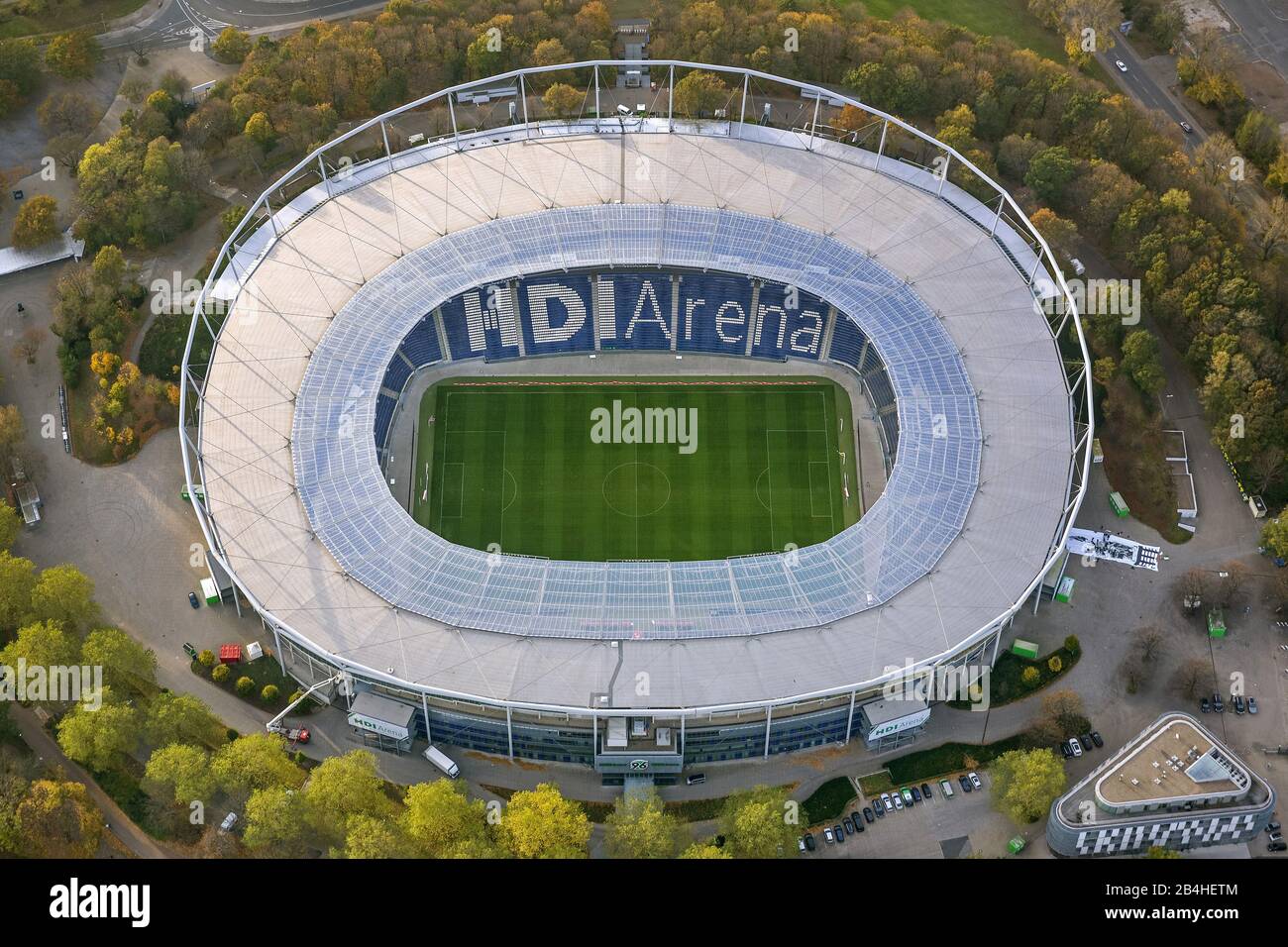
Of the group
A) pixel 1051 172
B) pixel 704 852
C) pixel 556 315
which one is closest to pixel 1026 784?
pixel 704 852

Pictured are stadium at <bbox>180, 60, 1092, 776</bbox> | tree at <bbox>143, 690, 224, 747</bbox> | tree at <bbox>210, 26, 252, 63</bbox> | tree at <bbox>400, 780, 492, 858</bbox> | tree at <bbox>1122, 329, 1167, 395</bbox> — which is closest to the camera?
tree at <bbox>400, 780, 492, 858</bbox>

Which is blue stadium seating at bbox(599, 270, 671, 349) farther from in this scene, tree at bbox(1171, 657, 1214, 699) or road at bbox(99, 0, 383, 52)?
road at bbox(99, 0, 383, 52)

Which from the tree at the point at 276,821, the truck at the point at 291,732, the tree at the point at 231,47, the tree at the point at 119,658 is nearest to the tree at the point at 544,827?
the tree at the point at 276,821

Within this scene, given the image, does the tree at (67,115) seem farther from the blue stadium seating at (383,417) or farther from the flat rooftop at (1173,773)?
the flat rooftop at (1173,773)

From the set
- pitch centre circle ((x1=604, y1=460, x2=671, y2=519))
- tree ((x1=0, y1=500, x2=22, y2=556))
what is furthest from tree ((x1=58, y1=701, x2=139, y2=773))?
pitch centre circle ((x1=604, y1=460, x2=671, y2=519))

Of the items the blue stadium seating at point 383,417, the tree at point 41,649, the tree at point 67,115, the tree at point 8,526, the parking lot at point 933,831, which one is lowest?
the parking lot at point 933,831

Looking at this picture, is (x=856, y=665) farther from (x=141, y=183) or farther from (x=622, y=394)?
(x=141, y=183)
